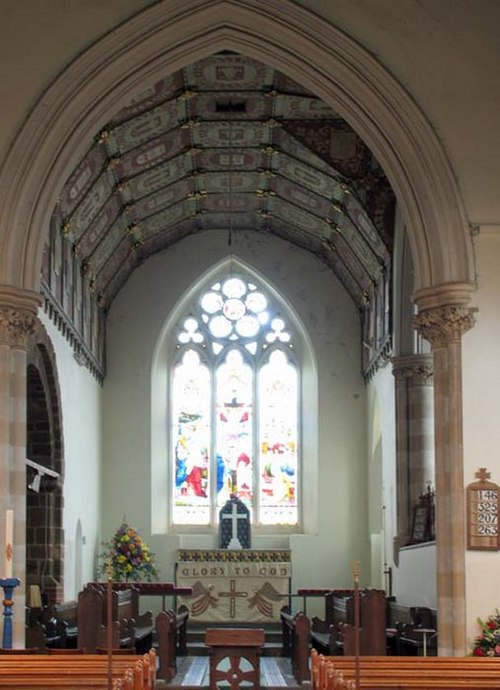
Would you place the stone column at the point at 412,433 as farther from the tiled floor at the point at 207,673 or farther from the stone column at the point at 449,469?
the stone column at the point at 449,469

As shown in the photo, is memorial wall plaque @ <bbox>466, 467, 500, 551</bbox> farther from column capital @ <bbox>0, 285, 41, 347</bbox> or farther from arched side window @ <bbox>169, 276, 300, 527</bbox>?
arched side window @ <bbox>169, 276, 300, 527</bbox>

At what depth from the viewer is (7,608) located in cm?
1173

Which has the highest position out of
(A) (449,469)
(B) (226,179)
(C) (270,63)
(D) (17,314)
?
(B) (226,179)

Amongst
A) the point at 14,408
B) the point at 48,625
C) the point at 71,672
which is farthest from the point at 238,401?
the point at 71,672

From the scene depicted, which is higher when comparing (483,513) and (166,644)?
(483,513)

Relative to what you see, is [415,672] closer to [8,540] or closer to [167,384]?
[8,540]

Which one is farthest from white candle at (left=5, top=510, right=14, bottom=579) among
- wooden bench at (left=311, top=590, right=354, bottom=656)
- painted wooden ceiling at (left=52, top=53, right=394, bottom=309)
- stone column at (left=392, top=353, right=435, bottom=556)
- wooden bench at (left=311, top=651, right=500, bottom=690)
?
stone column at (left=392, top=353, right=435, bottom=556)

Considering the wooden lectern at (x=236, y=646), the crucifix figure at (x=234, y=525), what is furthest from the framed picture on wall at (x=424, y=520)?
the crucifix figure at (x=234, y=525)

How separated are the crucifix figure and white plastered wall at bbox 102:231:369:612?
845 mm

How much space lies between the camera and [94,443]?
23.1 meters

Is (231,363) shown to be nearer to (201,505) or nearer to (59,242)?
(201,505)

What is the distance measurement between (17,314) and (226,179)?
29.1 feet

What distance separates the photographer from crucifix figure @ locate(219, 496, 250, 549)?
76.1 feet

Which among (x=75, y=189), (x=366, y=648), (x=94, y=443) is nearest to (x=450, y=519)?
Answer: (x=366, y=648)
